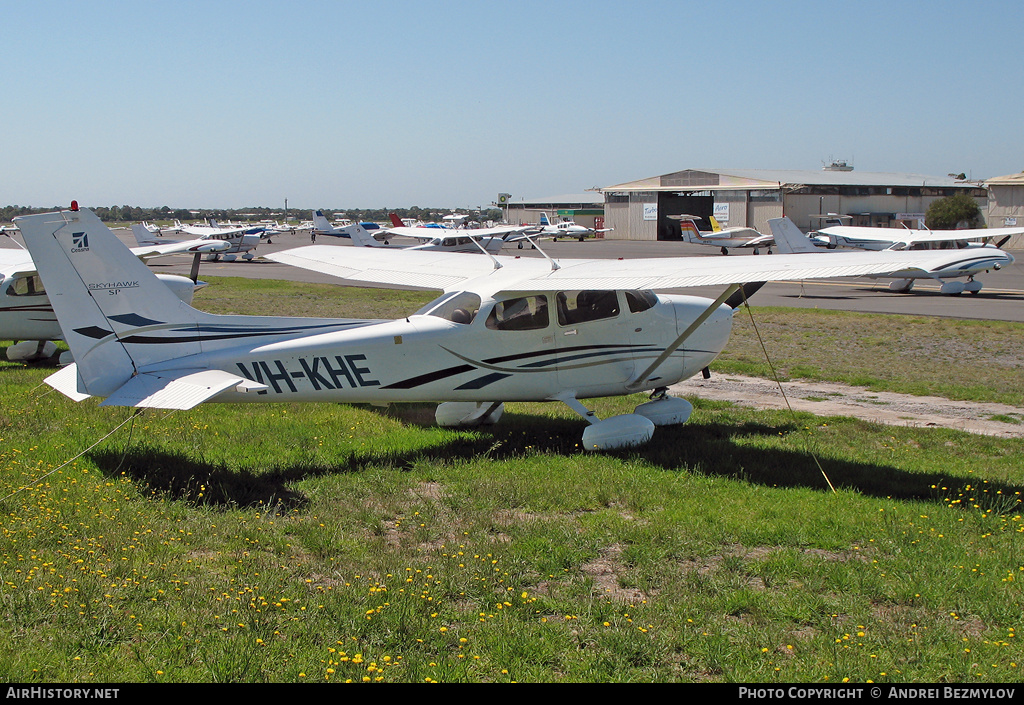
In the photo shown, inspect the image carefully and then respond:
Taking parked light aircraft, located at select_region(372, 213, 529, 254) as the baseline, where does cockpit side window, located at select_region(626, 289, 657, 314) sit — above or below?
below

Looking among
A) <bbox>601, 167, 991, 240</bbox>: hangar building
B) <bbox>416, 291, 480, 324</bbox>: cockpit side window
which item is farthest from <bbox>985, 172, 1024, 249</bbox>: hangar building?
<bbox>416, 291, 480, 324</bbox>: cockpit side window

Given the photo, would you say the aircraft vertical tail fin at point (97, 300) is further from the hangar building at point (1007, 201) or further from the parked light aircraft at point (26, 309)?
the hangar building at point (1007, 201)

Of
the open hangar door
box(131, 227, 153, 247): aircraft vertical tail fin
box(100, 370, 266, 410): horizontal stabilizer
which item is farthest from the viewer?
the open hangar door

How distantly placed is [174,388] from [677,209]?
255ft

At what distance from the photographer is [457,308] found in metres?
8.85

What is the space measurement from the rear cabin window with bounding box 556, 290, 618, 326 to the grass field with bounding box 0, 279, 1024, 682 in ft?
4.66

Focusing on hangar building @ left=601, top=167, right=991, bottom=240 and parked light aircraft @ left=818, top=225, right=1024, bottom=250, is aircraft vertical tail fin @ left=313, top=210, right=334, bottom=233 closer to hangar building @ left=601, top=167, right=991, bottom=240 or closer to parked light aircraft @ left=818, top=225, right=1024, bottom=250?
hangar building @ left=601, top=167, right=991, bottom=240

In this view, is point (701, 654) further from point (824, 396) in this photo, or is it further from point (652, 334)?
point (824, 396)

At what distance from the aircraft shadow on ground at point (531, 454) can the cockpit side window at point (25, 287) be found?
7.45 m

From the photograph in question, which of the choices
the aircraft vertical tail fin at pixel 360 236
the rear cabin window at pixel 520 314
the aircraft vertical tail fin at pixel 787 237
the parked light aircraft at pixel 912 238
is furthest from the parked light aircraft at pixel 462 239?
the rear cabin window at pixel 520 314

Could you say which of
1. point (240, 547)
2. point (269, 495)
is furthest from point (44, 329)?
point (240, 547)

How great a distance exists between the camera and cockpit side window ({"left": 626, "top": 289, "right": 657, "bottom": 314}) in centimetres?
939

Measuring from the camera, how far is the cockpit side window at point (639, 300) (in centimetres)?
939

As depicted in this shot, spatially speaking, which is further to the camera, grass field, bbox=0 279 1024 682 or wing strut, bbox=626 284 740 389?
wing strut, bbox=626 284 740 389
